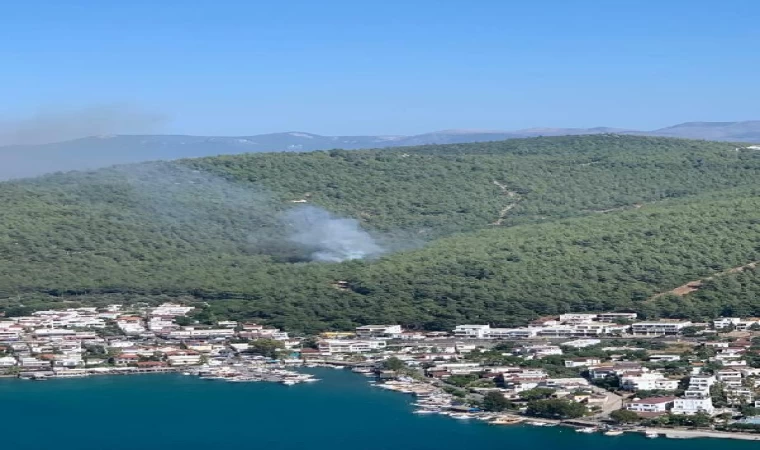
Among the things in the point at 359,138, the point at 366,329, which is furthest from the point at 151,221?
the point at 359,138

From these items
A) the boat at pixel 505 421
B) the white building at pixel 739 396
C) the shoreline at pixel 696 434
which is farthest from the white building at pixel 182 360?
the white building at pixel 739 396

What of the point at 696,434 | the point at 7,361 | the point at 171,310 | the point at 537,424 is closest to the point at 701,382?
the point at 696,434

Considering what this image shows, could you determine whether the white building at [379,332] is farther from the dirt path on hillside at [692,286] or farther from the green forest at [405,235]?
the dirt path on hillside at [692,286]

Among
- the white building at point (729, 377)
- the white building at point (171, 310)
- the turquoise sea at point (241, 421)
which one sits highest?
the white building at point (171, 310)

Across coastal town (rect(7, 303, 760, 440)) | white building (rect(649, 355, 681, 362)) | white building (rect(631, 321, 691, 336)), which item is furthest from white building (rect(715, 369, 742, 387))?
white building (rect(631, 321, 691, 336))

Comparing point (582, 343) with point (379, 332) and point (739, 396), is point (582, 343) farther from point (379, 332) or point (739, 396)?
point (739, 396)

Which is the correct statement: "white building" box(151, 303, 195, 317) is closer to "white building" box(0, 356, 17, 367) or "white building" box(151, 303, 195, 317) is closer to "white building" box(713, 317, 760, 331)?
"white building" box(0, 356, 17, 367)
